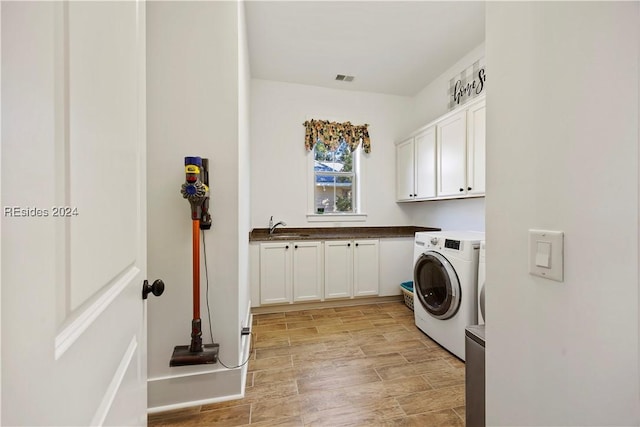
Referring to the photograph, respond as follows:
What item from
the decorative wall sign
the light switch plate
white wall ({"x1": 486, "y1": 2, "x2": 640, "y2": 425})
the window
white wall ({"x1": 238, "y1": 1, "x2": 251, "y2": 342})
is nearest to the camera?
white wall ({"x1": 486, "y1": 2, "x2": 640, "y2": 425})

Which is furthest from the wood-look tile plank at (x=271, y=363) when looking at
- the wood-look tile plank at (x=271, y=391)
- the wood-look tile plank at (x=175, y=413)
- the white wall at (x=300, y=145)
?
the white wall at (x=300, y=145)

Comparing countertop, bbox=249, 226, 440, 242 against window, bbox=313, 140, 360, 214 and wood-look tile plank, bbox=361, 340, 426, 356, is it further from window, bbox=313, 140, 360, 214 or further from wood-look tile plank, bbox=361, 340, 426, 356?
wood-look tile plank, bbox=361, 340, 426, 356

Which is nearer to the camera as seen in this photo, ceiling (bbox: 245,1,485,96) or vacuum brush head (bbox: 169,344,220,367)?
vacuum brush head (bbox: 169,344,220,367)

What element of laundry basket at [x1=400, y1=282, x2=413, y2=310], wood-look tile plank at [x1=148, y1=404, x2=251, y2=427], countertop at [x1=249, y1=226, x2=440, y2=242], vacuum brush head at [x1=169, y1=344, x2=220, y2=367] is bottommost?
wood-look tile plank at [x1=148, y1=404, x2=251, y2=427]

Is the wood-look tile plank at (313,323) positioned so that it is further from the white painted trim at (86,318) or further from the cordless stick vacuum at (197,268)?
the white painted trim at (86,318)

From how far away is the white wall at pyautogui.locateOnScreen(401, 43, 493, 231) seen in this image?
8.89 ft

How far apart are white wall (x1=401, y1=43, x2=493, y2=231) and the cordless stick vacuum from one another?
2.53 metres

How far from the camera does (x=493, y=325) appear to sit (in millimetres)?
764

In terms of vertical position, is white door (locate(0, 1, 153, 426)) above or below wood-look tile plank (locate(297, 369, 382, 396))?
above

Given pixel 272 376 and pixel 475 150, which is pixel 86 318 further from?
pixel 475 150

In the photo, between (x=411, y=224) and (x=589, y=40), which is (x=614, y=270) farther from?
(x=411, y=224)

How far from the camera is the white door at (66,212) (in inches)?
11.4

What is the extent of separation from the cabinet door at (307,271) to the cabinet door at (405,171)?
141cm

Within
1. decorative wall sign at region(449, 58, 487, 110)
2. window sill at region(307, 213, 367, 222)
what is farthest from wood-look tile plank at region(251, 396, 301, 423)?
decorative wall sign at region(449, 58, 487, 110)
